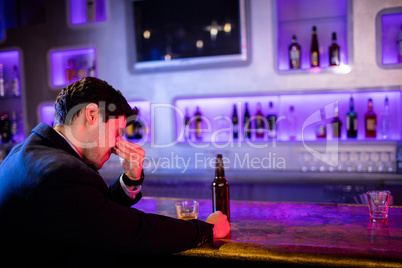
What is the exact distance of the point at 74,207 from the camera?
98 centimetres

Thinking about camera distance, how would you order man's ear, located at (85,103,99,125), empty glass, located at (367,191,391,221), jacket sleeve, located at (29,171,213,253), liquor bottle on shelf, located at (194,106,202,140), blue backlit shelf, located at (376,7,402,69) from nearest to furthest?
1. jacket sleeve, located at (29,171,213,253)
2. man's ear, located at (85,103,99,125)
3. empty glass, located at (367,191,391,221)
4. blue backlit shelf, located at (376,7,402,69)
5. liquor bottle on shelf, located at (194,106,202,140)

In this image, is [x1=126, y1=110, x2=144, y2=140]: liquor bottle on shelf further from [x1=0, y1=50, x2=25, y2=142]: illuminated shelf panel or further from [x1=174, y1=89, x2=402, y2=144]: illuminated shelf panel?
[x1=0, y1=50, x2=25, y2=142]: illuminated shelf panel

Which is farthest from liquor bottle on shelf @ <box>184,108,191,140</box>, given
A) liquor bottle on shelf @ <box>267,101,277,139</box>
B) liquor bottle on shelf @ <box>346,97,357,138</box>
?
liquor bottle on shelf @ <box>346,97,357,138</box>

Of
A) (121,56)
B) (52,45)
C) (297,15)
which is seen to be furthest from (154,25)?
(297,15)

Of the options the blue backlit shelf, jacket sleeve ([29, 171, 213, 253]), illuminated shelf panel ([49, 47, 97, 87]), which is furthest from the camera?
illuminated shelf panel ([49, 47, 97, 87])

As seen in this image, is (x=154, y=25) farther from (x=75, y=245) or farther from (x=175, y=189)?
(x=75, y=245)

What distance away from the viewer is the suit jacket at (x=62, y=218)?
986 mm

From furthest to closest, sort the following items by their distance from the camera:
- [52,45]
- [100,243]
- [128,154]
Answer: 1. [52,45]
2. [128,154]
3. [100,243]

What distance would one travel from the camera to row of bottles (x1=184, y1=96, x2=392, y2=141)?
2965mm

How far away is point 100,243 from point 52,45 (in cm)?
295

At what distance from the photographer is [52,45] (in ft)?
11.5

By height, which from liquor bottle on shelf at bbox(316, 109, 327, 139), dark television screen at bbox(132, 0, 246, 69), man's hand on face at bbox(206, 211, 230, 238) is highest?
dark television screen at bbox(132, 0, 246, 69)

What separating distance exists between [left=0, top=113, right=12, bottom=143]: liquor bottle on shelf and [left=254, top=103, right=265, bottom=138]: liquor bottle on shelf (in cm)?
252

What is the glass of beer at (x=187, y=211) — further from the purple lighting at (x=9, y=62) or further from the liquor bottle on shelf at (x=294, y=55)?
the purple lighting at (x=9, y=62)
